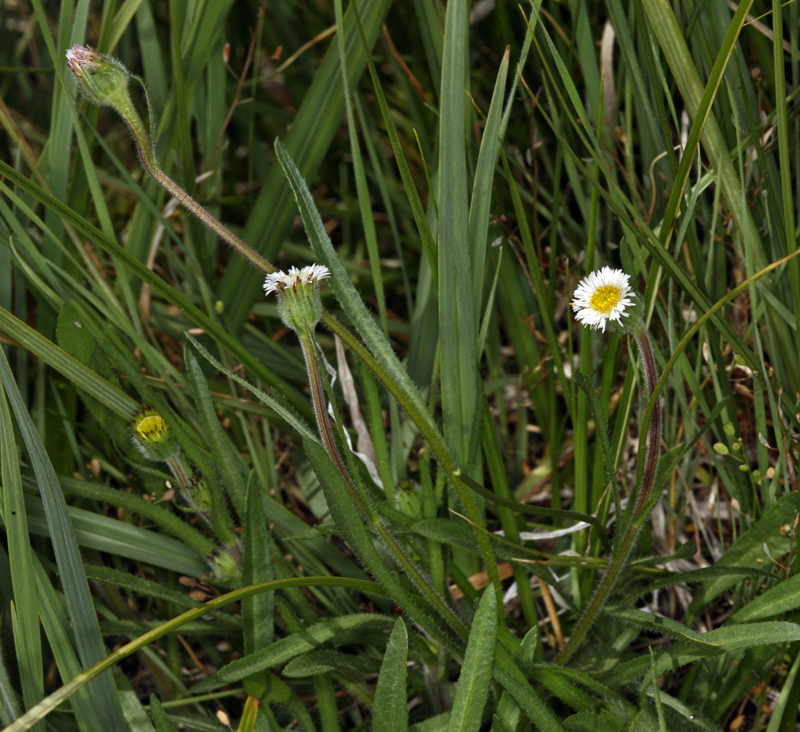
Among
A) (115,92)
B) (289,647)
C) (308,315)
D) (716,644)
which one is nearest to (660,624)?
(716,644)

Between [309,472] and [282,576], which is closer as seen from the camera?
[282,576]

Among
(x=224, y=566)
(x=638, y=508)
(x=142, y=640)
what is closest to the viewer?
(x=142, y=640)

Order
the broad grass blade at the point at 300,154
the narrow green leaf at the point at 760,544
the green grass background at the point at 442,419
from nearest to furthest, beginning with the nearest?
the green grass background at the point at 442,419 → the narrow green leaf at the point at 760,544 → the broad grass blade at the point at 300,154

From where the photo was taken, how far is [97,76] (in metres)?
0.87

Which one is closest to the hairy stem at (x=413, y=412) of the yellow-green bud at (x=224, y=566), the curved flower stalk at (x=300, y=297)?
the curved flower stalk at (x=300, y=297)

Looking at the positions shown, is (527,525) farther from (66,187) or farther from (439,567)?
(66,187)

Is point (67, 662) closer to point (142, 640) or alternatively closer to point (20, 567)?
point (20, 567)

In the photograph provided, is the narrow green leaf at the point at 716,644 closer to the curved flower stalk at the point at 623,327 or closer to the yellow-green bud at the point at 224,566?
the curved flower stalk at the point at 623,327

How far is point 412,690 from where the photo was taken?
3.55 ft

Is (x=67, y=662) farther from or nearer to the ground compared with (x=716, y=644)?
nearer to the ground

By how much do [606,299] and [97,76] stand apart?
0.68 metres

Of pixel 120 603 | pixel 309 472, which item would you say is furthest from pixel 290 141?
pixel 120 603

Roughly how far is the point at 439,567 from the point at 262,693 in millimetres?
301

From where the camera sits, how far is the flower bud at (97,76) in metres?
0.87
